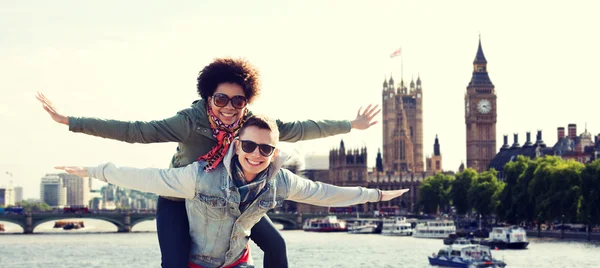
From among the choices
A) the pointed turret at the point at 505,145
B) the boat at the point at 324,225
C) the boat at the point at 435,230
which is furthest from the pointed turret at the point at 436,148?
the boat at the point at 435,230

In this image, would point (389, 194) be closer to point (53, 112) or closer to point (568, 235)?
point (53, 112)

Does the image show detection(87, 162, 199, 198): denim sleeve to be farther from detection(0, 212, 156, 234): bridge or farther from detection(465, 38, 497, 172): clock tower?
detection(465, 38, 497, 172): clock tower

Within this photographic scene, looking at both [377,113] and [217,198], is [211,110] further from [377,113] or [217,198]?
[377,113]

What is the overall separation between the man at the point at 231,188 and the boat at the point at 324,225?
113608 mm

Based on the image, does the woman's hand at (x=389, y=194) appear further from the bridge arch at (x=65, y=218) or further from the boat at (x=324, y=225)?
the boat at (x=324, y=225)

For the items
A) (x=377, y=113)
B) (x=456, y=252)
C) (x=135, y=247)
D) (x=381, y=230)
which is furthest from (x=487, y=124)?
(x=377, y=113)

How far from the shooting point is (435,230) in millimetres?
100562

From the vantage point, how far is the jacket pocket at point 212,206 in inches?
246

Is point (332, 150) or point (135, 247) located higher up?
point (332, 150)

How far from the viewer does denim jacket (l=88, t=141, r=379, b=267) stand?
6.25 m

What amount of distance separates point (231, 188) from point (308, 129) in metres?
1.05

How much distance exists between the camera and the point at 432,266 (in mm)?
61250

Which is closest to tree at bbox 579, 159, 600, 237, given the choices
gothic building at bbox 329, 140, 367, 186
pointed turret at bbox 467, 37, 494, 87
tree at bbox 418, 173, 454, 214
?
tree at bbox 418, 173, 454, 214

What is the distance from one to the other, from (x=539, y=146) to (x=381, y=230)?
32.1 metres
